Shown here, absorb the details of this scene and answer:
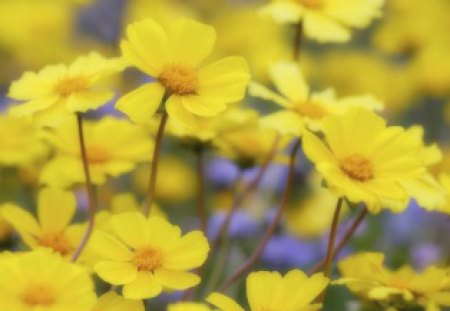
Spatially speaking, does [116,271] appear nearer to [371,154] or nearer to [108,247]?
[108,247]

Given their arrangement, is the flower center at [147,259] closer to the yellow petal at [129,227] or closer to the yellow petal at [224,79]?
the yellow petal at [129,227]

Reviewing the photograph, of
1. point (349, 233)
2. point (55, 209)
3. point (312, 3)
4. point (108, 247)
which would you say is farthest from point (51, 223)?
point (312, 3)

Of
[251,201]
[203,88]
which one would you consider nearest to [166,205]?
[251,201]

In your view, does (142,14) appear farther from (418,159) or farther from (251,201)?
(418,159)

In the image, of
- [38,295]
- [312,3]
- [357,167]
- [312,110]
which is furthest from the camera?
[312,3]

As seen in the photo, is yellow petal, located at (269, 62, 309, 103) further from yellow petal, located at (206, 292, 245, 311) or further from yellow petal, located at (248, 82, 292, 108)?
yellow petal, located at (206, 292, 245, 311)

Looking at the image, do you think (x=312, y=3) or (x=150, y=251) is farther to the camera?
(x=312, y=3)

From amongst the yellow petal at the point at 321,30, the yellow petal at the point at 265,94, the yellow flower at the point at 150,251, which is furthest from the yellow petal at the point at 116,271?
the yellow petal at the point at 321,30

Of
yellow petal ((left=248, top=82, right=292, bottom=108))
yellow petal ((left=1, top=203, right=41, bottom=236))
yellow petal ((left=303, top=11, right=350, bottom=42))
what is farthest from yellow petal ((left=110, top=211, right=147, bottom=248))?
yellow petal ((left=303, top=11, right=350, bottom=42))
